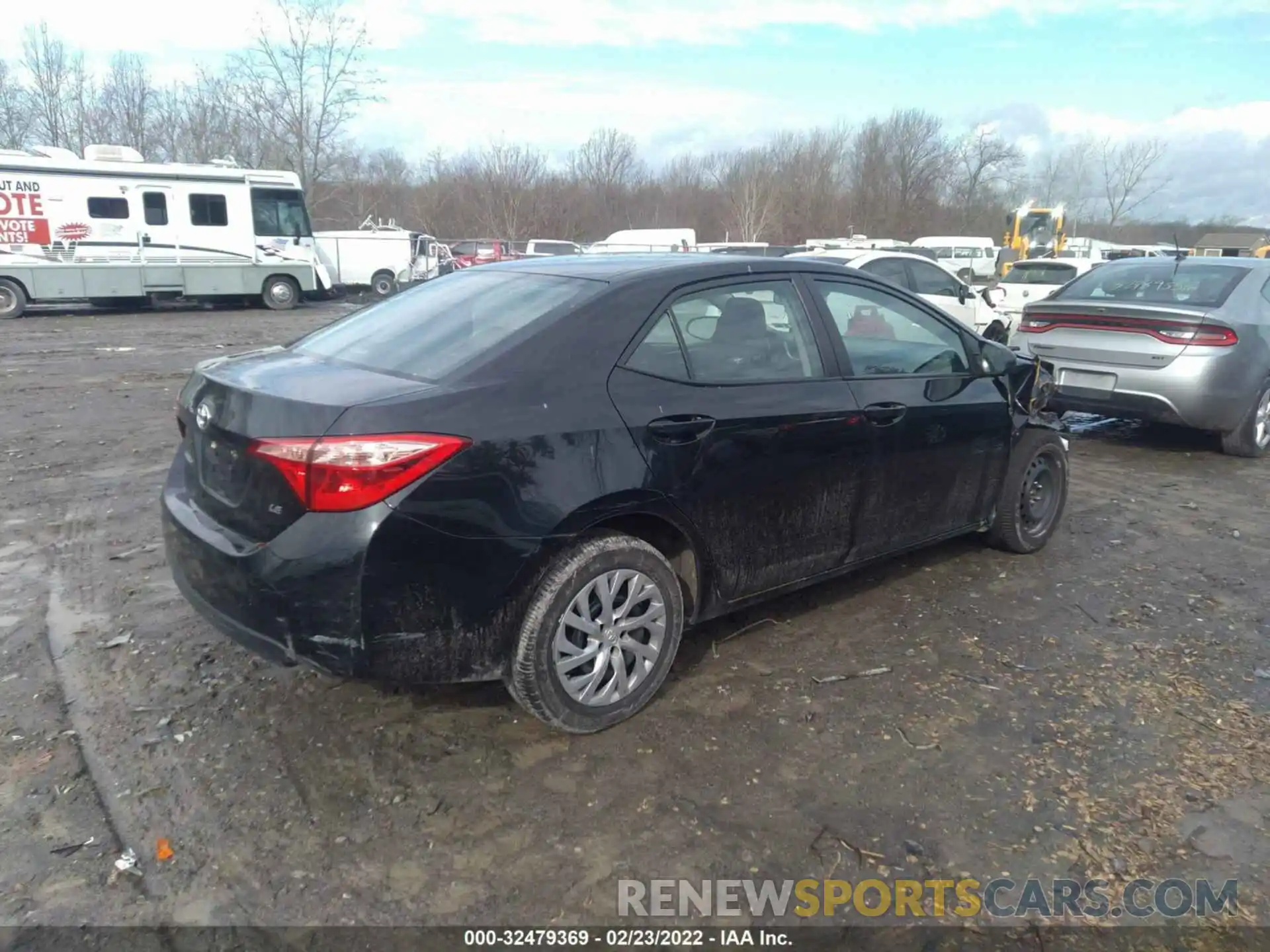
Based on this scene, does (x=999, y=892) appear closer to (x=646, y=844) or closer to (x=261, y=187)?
(x=646, y=844)

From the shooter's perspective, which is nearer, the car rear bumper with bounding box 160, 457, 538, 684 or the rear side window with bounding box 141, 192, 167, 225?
the car rear bumper with bounding box 160, 457, 538, 684

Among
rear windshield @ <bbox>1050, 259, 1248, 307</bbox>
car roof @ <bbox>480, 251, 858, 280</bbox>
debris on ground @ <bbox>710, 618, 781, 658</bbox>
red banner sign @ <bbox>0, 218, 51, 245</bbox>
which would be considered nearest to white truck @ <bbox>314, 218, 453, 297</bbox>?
red banner sign @ <bbox>0, 218, 51, 245</bbox>

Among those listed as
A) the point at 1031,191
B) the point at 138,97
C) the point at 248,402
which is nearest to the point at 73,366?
the point at 248,402

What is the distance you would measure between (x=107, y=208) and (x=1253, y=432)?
72.8 ft

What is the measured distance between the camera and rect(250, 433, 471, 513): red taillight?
264 cm

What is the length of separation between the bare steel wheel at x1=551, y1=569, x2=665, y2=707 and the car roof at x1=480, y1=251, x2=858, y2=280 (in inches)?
46.9

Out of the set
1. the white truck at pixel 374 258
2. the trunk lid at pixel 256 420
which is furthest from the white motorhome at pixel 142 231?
the trunk lid at pixel 256 420

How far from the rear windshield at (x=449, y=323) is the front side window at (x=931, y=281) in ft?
28.5

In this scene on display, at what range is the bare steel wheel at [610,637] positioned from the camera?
307 centimetres

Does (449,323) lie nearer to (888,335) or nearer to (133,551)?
(888,335)

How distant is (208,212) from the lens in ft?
70.3

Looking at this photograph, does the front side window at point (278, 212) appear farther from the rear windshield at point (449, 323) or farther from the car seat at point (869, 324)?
the car seat at point (869, 324)

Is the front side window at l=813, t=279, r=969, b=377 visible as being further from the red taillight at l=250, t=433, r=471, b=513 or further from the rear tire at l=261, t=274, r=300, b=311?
the rear tire at l=261, t=274, r=300, b=311

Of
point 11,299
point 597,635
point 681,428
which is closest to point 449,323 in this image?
point 681,428
